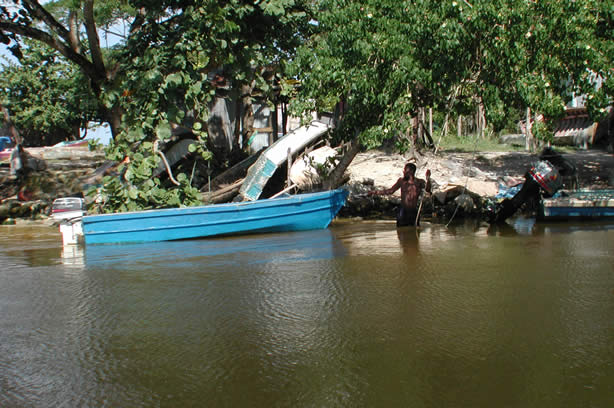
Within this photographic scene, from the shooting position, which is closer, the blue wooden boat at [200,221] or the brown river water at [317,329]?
the brown river water at [317,329]

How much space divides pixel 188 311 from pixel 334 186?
9485 mm

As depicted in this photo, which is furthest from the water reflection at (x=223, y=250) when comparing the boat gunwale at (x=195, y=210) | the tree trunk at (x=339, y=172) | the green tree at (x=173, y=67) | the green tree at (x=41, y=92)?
the green tree at (x=41, y=92)

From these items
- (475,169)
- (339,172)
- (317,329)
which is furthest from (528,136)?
(317,329)

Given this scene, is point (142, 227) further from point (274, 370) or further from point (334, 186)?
point (274, 370)

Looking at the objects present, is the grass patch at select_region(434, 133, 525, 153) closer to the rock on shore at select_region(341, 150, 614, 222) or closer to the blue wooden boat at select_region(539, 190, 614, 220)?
the rock on shore at select_region(341, 150, 614, 222)

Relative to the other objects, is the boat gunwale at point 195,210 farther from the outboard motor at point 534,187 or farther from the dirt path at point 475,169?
the dirt path at point 475,169

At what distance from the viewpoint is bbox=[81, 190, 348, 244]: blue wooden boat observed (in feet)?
36.5

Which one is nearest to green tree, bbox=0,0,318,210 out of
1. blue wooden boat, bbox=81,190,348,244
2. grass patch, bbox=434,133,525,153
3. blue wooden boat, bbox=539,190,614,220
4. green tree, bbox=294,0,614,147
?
blue wooden boat, bbox=81,190,348,244

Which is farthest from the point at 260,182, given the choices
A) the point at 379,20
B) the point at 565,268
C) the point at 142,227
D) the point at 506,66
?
the point at 565,268

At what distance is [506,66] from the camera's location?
1009cm

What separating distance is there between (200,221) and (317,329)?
6.99 metres

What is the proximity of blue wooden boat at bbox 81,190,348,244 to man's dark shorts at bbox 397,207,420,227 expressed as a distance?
1.83 m

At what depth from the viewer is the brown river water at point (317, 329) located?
11.6 feet

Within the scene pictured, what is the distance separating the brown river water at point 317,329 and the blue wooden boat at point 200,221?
7.03 feet
